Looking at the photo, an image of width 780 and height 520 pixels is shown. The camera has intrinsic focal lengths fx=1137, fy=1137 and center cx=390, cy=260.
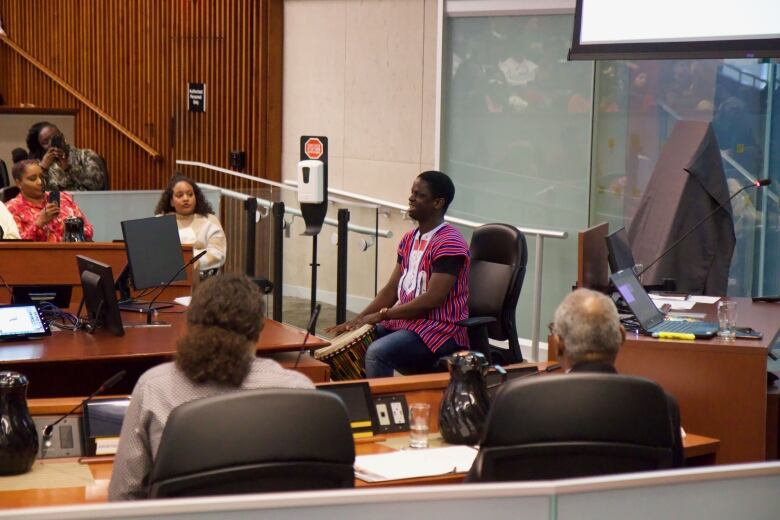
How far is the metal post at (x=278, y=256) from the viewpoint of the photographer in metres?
7.57

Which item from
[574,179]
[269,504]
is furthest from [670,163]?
[269,504]

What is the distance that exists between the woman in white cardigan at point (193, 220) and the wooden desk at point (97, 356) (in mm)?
2004

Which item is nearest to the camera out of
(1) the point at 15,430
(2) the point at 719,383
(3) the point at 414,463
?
(1) the point at 15,430

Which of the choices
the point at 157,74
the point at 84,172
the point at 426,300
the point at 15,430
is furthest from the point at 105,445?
the point at 157,74

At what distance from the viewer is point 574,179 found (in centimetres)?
719

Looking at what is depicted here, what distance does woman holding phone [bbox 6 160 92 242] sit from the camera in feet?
20.7

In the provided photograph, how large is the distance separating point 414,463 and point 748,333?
1685 mm

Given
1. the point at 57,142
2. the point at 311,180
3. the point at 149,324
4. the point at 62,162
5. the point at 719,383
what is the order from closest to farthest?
the point at 719,383 → the point at 149,324 → the point at 311,180 → the point at 57,142 → the point at 62,162

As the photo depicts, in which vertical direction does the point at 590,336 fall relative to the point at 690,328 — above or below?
above

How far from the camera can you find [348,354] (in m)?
4.89

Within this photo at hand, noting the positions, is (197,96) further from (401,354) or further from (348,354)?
(401,354)

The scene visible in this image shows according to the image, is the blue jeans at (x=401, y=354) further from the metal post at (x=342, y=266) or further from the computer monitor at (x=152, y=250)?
the metal post at (x=342, y=266)

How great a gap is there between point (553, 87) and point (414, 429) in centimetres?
448

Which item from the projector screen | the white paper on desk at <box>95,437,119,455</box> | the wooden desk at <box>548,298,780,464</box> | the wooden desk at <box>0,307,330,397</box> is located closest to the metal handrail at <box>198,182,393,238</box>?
the projector screen
